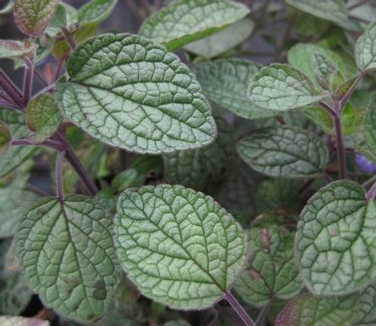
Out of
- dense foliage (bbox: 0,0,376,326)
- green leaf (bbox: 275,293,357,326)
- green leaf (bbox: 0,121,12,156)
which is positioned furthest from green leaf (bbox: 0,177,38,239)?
green leaf (bbox: 275,293,357,326)

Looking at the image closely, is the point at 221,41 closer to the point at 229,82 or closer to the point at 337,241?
the point at 229,82

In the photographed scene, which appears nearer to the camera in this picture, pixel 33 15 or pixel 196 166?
pixel 33 15

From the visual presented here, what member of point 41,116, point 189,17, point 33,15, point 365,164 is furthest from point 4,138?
point 365,164

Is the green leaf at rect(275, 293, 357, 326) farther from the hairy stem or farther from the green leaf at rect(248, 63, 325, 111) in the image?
the green leaf at rect(248, 63, 325, 111)

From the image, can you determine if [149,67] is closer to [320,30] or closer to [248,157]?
[248,157]

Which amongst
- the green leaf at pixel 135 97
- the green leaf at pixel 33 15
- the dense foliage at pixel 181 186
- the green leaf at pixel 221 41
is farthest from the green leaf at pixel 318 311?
the green leaf at pixel 221 41

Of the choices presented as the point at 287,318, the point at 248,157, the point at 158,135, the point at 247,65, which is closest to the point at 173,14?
the point at 247,65

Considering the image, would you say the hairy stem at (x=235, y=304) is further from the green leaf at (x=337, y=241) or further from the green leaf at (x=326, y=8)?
the green leaf at (x=326, y=8)
